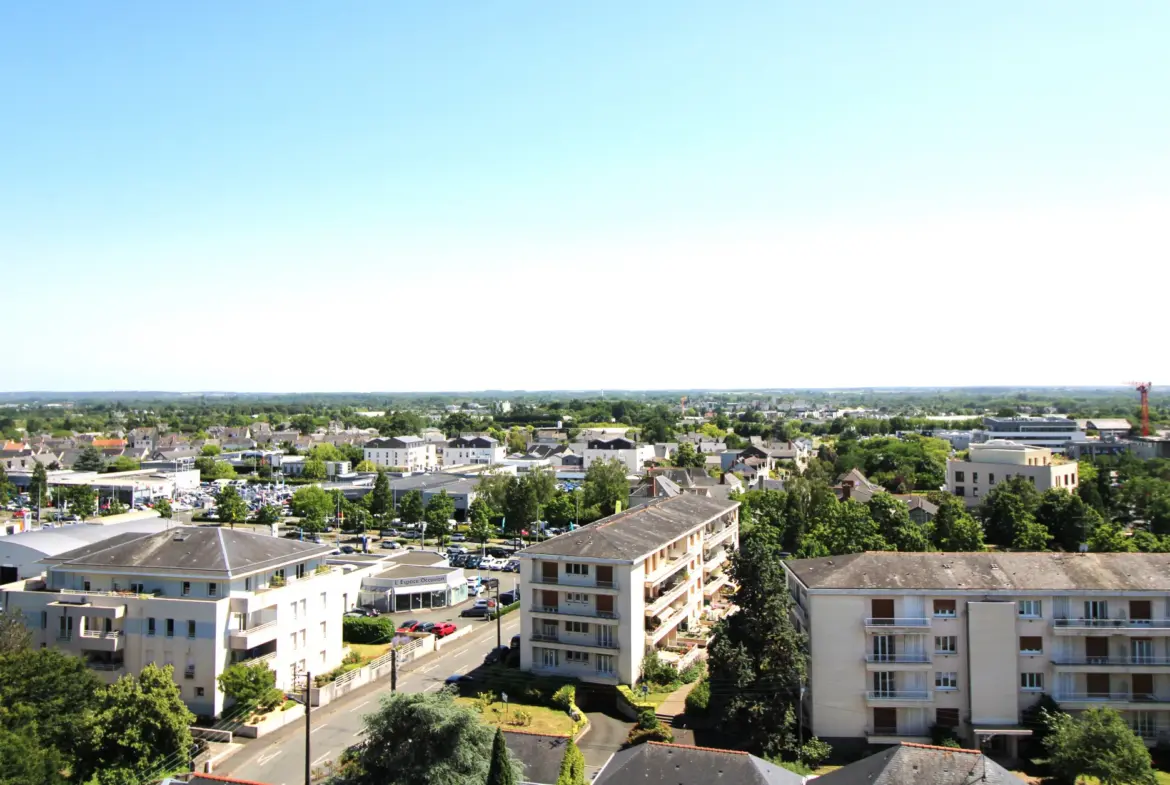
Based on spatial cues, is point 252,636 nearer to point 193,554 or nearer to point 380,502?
point 193,554

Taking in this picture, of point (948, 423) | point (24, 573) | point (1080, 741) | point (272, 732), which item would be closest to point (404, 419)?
point (948, 423)

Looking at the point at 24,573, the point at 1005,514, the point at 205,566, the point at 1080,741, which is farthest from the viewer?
the point at 1005,514

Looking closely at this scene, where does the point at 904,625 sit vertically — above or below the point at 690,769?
above

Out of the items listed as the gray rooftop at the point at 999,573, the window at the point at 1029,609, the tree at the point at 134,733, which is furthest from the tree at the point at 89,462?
the window at the point at 1029,609

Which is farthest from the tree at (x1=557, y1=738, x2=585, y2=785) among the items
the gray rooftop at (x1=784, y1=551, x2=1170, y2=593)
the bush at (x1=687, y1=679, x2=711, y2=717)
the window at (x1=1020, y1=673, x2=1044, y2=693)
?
the window at (x1=1020, y1=673, x2=1044, y2=693)

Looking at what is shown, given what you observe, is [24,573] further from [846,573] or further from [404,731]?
[846,573]

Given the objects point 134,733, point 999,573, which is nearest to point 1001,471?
point 999,573

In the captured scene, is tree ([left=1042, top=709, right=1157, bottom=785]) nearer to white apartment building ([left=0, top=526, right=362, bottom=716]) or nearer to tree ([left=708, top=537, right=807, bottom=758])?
tree ([left=708, top=537, right=807, bottom=758])
